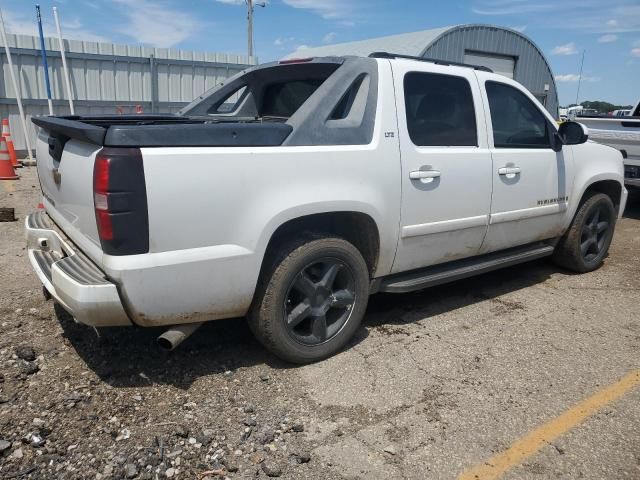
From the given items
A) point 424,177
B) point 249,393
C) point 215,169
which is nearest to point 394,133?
point 424,177

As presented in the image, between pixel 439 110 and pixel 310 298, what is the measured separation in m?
1.66

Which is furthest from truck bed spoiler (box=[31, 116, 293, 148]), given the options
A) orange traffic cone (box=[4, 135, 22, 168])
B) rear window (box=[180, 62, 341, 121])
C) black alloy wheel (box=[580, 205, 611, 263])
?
orange traffic cone (box=[4, 135, 22, 168])

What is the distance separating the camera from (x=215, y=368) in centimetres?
336

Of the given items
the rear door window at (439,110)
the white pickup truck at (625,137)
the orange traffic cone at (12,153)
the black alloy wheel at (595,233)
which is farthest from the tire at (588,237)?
the orange traffic cone at (12,153)

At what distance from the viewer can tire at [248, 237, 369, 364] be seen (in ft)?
10.3

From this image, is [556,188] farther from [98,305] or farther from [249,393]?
[98,305]

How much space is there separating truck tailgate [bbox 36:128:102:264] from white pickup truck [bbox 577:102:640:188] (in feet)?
25.7

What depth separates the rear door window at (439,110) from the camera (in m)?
3.71

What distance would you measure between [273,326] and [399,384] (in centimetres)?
83

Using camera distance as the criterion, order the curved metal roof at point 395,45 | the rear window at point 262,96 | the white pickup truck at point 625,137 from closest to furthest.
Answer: the rear window at point 262,96 < the white pickup truck at point 625,137 < the curved metal roof at point 395,45

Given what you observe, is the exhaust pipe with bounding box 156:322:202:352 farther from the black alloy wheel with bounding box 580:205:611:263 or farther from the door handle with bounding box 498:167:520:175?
the black alloy wheel with bounding box 580:205:611:263

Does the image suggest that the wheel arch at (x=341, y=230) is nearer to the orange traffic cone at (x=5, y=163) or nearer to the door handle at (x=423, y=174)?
the door handle at (x=423, y=174)

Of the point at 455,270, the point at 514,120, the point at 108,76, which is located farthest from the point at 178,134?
the point at 108,76

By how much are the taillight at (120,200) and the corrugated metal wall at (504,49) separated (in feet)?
65.4
